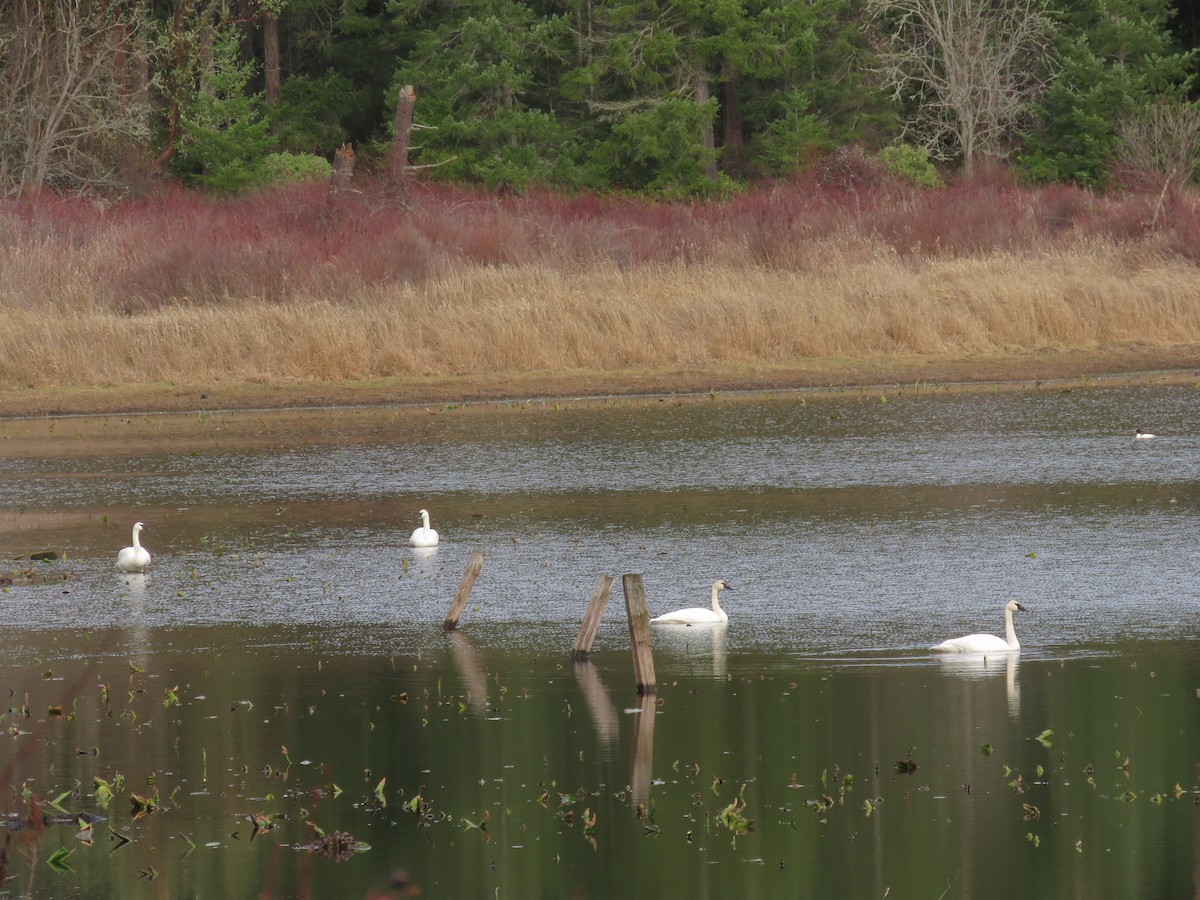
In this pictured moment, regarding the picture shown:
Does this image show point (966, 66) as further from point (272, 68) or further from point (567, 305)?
point (567, 305)

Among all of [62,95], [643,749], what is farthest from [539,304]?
[643,749]

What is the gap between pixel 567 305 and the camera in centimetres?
2708

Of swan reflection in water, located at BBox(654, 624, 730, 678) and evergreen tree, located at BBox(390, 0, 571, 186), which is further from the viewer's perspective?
evergreen tree, located at BBox(390, 0, 571, 186)

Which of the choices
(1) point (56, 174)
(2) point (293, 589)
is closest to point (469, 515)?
(2) point (293, 589)

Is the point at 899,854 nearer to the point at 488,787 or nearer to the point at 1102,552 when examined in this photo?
the point at 488,787

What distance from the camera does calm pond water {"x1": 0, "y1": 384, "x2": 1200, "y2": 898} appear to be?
7668mm

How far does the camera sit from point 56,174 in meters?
42.2

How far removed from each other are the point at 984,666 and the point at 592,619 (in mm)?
2137

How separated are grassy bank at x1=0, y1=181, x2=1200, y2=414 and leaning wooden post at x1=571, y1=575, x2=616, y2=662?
14.5 m

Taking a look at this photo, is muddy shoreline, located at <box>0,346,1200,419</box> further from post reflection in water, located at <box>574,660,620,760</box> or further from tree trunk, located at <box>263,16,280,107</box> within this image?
tree trunk, located at <box>263,16,280,107</box>

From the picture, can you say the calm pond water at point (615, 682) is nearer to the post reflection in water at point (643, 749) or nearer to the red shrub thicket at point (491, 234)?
the post reflection in water at point (643, 749)

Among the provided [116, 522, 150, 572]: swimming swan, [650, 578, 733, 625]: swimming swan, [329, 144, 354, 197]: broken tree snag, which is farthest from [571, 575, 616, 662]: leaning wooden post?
[329, 144, 354, 197]: broken tree snag

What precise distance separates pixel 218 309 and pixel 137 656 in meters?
16.5

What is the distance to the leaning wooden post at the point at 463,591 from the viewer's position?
11695 millimetres
